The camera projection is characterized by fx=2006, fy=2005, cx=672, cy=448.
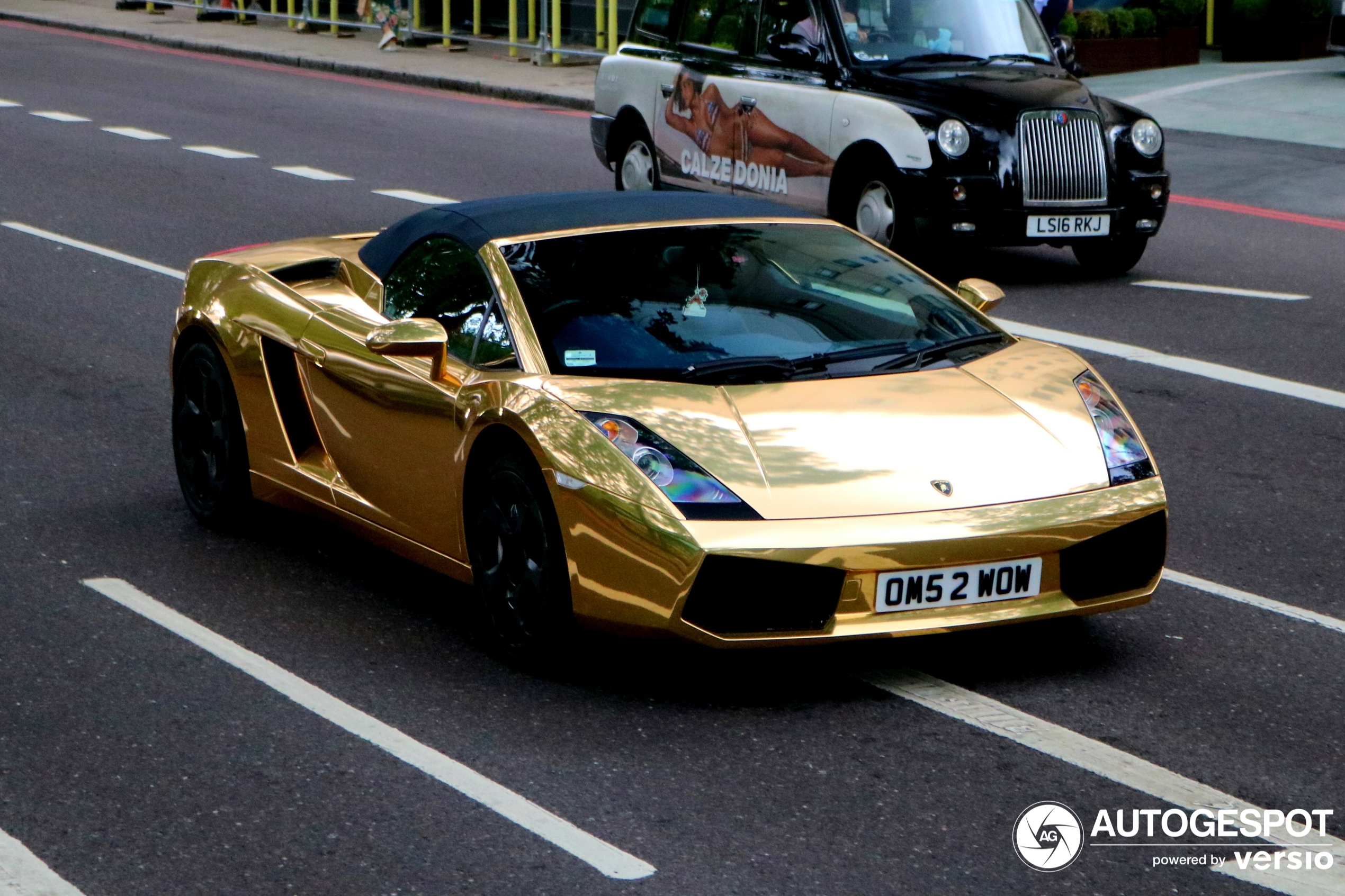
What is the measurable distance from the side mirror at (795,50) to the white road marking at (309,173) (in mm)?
5319

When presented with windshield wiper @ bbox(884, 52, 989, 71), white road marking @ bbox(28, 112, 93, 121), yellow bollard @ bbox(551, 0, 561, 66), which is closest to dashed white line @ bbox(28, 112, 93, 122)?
white road marking @ bbox(28, 112, 93, 121)

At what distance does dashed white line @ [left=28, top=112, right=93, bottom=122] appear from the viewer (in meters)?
21.2

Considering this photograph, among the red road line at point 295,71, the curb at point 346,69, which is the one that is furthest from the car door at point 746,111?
the curb at point 346,69

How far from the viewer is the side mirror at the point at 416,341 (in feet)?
18.0

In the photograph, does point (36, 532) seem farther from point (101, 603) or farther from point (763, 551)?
point (763, 551)

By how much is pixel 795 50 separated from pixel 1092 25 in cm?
1328

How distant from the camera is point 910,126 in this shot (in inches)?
460

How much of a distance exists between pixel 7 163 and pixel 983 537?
48.3ft

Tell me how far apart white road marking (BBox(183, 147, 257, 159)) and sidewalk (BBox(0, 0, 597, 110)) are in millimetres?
5422

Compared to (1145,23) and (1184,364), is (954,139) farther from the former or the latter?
(1145,23)

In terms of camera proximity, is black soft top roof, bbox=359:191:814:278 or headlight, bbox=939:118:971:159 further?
headlight, bbox=939:118:971:159

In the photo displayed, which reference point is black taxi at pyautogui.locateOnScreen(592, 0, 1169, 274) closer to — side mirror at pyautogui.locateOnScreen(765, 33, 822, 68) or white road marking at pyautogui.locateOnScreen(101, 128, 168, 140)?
side mirror at pyautogui.locateOnScreen(765, 33, 822, 68)

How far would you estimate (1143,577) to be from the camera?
5.30 meters

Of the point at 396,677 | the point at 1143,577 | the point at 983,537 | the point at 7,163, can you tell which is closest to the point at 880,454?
the point at 983,537
